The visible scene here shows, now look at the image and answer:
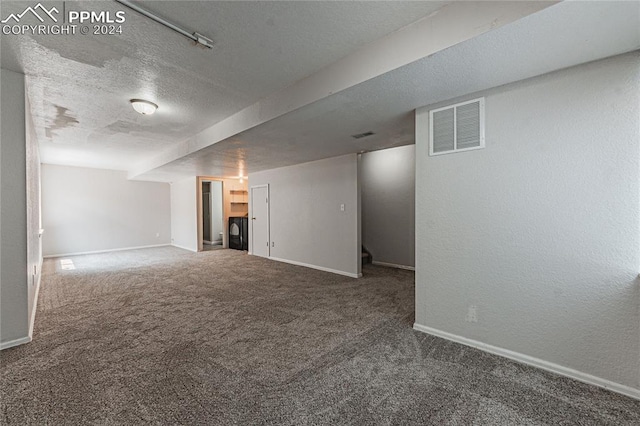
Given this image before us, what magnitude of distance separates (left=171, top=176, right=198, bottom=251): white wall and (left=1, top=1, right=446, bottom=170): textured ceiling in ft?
14.7

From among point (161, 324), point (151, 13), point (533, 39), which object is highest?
point (151, 13)

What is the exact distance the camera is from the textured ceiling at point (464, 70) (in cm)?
148

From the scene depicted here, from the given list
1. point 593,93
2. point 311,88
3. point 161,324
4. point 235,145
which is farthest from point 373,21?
point 161,324

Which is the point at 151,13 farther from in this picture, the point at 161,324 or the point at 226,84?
the point at 161,324

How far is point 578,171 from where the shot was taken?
6.44 feet

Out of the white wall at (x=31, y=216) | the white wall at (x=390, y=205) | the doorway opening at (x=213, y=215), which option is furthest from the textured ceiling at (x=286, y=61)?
the doorway opening at (x=213, y=215)

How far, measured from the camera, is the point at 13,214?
2436mm

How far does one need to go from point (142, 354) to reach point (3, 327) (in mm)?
1276

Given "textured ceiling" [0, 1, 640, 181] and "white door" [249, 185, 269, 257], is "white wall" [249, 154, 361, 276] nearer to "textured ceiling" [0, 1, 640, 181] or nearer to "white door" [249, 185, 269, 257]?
"white door" [249, 185, 269, 257]

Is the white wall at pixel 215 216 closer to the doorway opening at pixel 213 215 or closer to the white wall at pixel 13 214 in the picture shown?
the doorway opening at pixel 213 215

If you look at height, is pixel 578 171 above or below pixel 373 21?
below
